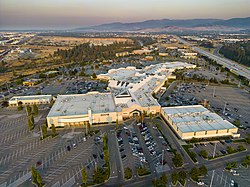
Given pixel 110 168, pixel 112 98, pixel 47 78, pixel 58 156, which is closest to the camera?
pixel 110 168

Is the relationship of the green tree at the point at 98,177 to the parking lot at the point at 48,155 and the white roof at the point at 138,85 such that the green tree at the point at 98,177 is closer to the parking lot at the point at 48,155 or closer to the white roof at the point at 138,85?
the parking lot at the point at 48,155

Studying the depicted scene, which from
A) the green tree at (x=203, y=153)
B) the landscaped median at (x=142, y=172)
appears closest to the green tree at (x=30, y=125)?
the landscaped median at (x=142, y=172)

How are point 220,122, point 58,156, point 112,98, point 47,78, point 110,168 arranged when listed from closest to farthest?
1. point 110,168
2. point 58,156
3. point 220,122
4. point 112,98
5. point 47,78

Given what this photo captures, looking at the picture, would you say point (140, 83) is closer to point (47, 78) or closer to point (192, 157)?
point (192, 157)

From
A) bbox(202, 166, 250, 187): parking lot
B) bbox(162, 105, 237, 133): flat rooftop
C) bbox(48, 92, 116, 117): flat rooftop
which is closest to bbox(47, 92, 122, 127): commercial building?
bbox(48, 92, 116, 117): flat rooftop

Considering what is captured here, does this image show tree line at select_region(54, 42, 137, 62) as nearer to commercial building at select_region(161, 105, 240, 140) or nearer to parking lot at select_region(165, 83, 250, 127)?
parking lot at select_region(165, 83, 250, 127)

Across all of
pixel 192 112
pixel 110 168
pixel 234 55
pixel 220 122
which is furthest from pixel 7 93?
pixel 234 55
